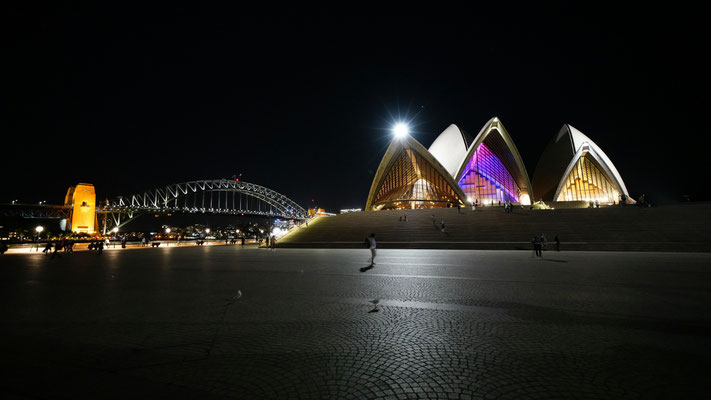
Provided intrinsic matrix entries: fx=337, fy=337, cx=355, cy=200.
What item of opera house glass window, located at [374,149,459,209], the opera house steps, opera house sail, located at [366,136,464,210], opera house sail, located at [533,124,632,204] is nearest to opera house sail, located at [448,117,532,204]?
opera house sail, located at [366,136,464,210]

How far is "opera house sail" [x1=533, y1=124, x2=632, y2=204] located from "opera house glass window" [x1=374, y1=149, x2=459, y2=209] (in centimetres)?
1363

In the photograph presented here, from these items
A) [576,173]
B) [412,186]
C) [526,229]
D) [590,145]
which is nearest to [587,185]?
[576,173]

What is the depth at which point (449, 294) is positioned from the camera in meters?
6.35

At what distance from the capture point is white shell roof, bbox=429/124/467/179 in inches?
1863

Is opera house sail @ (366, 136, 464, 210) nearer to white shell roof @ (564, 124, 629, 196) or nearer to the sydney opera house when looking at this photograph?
the sydney opera house

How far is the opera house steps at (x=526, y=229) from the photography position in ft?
61.8

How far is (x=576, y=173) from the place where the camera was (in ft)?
156

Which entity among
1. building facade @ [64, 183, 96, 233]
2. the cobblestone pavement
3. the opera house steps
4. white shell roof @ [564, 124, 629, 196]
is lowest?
the cobblestone pavement

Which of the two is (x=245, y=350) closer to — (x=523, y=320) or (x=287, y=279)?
(x=523, y=320)

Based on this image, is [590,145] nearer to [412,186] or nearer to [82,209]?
[412,186]

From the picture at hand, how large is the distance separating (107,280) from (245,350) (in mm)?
7767

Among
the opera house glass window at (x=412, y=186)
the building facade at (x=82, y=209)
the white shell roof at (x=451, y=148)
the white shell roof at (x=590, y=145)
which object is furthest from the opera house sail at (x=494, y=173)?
the building facade at (x=82, y=209)

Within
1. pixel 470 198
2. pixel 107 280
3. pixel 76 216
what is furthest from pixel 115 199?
pixel 107 280

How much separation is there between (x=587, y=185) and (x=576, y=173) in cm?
247
